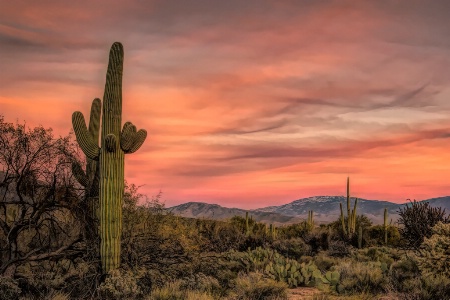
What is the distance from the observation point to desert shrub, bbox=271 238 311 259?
24.6 m

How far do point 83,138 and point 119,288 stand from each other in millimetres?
3996

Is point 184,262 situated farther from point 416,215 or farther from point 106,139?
point 416,215

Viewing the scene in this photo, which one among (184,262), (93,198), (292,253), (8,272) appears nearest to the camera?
(8,272)

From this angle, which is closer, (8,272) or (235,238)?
(8,272)

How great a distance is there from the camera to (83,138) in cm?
1338

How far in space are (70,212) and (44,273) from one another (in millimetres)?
1712

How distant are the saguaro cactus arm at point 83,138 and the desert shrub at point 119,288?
10.6 ft

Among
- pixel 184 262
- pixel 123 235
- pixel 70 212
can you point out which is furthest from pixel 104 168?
pixel 184 262

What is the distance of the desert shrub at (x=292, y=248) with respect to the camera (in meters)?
24.6

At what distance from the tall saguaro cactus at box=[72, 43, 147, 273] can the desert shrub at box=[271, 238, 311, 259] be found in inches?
477

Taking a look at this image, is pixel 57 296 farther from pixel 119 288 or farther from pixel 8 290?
pixel 119 288

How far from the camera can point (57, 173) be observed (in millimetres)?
13078

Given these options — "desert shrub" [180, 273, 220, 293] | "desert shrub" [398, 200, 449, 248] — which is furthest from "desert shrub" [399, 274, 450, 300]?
"desert shrub" [398, 200, 449, 248]

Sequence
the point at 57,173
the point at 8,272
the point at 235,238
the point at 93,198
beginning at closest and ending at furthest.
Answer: the point at 8,272 → the point at 57,173 → the point at 93,198 → the point at 235,238
